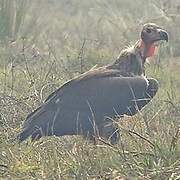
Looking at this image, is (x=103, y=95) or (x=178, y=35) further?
(x=178, y=35)

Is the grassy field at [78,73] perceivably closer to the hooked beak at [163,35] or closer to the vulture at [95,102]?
the vulture at [95,102]

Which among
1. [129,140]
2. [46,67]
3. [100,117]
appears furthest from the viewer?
[46,67]

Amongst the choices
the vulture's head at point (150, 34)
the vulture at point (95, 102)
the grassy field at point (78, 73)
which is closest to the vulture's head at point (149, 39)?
the vulture's head at point (150, 34)

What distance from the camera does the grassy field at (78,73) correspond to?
4668 mm

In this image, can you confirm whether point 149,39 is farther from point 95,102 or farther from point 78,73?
point 78,73

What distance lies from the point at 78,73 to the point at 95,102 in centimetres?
180

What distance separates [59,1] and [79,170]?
744 centimetres

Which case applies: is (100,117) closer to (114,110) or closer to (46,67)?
(114,110)

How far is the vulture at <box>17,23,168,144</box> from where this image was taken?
574cm

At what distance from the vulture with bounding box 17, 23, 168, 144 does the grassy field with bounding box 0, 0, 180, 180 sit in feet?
0.39

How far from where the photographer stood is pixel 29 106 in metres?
6.39

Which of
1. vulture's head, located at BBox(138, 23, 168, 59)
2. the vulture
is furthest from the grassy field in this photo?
vulture's head, located at BBox(138, 23, 168, 59)

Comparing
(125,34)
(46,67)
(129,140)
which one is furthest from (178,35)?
(129,140)

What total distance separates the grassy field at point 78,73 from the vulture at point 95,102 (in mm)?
120
